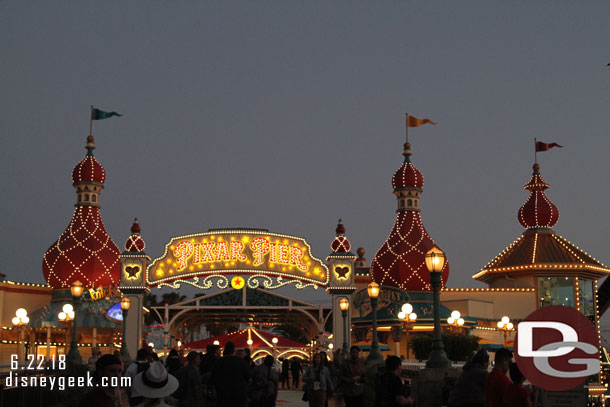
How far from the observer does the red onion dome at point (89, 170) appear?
172 feet

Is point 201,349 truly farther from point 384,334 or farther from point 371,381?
point 371,381

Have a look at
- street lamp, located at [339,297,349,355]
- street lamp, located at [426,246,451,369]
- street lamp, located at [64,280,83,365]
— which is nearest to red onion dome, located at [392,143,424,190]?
street lamp, located at [339,297,349,355]

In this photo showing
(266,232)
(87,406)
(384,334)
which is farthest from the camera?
(384,334)

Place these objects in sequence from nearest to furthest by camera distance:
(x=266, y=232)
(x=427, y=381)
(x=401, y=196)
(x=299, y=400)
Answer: (x=427, y=381)
(x=299, y=400)
(x=266, y=232)
(x=401, y=196)

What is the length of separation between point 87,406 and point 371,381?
47.4 ft

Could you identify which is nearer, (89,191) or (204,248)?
(204,248)

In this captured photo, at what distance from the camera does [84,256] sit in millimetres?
Result: 50969

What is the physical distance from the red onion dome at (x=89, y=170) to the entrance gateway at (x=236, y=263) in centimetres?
1267

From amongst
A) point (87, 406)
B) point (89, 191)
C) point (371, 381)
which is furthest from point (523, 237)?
point (87, 406)

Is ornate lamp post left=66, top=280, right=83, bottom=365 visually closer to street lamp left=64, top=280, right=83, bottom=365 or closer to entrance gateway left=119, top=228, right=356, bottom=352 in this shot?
street lamp left=64, top=280, right=83, bottom=365

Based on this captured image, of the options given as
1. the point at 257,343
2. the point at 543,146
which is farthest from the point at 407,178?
the point at 257,343

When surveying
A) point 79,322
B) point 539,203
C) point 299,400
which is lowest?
point 299,400

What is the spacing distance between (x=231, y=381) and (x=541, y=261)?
133 feet

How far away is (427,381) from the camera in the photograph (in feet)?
57.6
